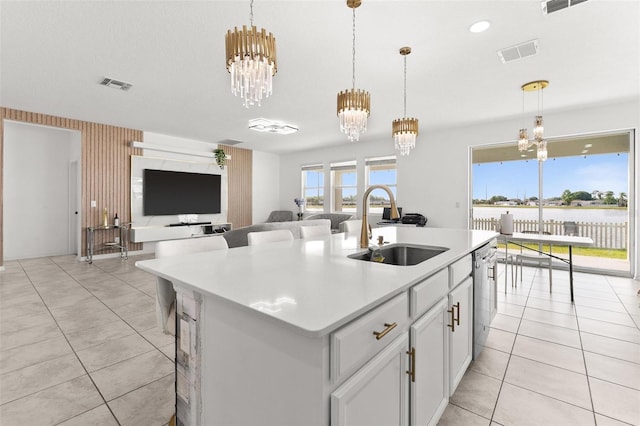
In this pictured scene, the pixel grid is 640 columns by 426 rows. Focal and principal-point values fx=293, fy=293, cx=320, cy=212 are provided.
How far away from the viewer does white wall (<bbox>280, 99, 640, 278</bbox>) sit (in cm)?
459

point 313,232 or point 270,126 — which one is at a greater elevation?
point 270,126

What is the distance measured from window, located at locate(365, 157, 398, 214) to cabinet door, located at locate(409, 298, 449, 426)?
223 inches

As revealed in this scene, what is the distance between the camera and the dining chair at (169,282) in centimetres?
155

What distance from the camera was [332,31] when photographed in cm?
263

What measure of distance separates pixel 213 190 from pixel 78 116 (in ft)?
9.94

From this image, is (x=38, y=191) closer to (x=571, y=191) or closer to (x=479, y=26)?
(x=479, y=26)

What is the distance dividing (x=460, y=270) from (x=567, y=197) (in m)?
4.95

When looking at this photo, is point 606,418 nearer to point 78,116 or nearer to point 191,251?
point 191,251

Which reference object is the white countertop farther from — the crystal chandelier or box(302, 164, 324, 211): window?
box(302, 164, 324, 211): window

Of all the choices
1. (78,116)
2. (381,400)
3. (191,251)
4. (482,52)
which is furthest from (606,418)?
(78,116)

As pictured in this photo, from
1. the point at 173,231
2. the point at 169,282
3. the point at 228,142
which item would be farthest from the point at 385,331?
the point at 228,142

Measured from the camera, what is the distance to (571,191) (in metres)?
5.11

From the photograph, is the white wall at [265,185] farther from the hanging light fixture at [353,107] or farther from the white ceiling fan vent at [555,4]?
the white ceiling fan vent at [555,4]

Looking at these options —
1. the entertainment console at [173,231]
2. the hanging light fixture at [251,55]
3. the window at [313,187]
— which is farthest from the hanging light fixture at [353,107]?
the window at [313,187]
